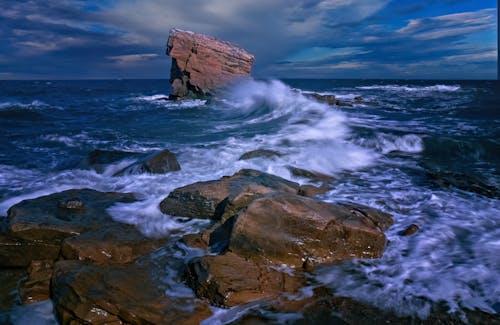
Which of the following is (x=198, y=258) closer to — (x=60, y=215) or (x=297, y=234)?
(x=297, y=234)

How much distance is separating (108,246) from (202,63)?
2819 cm

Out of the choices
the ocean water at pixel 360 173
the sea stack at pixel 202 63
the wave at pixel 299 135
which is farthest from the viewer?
the sea stack at pixel 202 63

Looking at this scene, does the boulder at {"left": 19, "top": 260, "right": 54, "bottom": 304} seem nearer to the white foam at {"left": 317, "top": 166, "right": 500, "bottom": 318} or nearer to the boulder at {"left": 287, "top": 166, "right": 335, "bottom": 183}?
the white foam at {"left": 317, "top": 166, "right": 500, "bottom": 318}

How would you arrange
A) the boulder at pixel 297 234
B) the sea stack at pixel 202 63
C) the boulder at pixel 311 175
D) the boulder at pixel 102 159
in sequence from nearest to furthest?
the boulder at pixel 297 234
the boulder at pixel 311 175
the boulder at pixel 102 159
the sea stack at pixel 202 63

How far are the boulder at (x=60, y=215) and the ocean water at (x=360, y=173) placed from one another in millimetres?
327

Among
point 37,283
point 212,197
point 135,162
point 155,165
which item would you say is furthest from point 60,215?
point 135,162

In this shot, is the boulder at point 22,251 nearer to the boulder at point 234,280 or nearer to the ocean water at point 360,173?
the ocean water at point 360,173

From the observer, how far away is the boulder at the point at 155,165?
7.14m

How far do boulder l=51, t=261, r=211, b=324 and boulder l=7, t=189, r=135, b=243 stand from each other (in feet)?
3.40

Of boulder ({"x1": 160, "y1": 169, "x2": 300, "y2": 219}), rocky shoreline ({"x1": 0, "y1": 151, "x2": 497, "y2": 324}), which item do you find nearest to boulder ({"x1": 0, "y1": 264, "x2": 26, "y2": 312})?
rocky shoreline ({"x1": 0, "y1": 151, "x2": 497, "y2": 324})

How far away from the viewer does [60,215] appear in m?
4.85

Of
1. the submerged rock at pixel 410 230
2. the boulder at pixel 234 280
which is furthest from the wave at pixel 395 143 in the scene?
the boulder at pixel 234 280

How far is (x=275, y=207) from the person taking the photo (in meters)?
4.09

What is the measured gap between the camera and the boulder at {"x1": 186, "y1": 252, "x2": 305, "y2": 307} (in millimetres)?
3180
